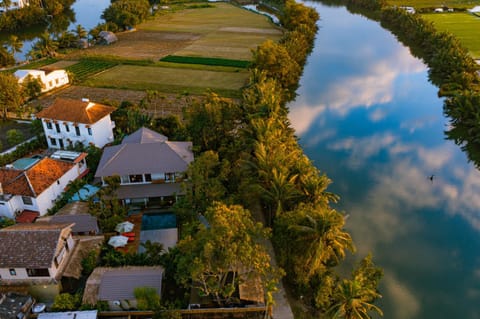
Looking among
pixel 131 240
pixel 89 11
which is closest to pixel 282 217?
pixel 131 240

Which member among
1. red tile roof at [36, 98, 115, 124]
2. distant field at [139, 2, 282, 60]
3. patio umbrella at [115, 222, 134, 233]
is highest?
red tile roof at [36, 98, 115, 124]

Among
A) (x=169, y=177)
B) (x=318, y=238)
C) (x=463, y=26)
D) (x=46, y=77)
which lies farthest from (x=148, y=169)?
(x=463, y=26)

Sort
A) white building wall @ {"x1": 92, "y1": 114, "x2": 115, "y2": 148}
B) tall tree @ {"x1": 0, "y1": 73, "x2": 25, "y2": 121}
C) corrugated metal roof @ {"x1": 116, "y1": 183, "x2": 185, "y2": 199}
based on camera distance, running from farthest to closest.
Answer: tall tree @ {"x1": 0, "y1": 73, "x2": 25, "y2": 121} < white building wall @ {"x1": 92, "y1": 114, "x2": 115, "y2": 148} < corrugated metal roof @ {"x1": 116, "y1": 183, "x2": 185, "y2": 199}

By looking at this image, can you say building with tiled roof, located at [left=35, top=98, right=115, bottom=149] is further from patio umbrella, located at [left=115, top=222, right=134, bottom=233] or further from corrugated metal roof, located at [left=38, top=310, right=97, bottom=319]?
corrugated metal roof, located at [left=38, top=310, right=97, bottom=319]

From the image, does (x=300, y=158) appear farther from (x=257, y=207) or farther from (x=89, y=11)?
(x=89, y=11)

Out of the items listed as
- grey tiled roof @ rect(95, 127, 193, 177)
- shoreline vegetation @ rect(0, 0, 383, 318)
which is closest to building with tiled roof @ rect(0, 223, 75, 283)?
shoreline vegetation @ rect(0, 0, 383, 318)
